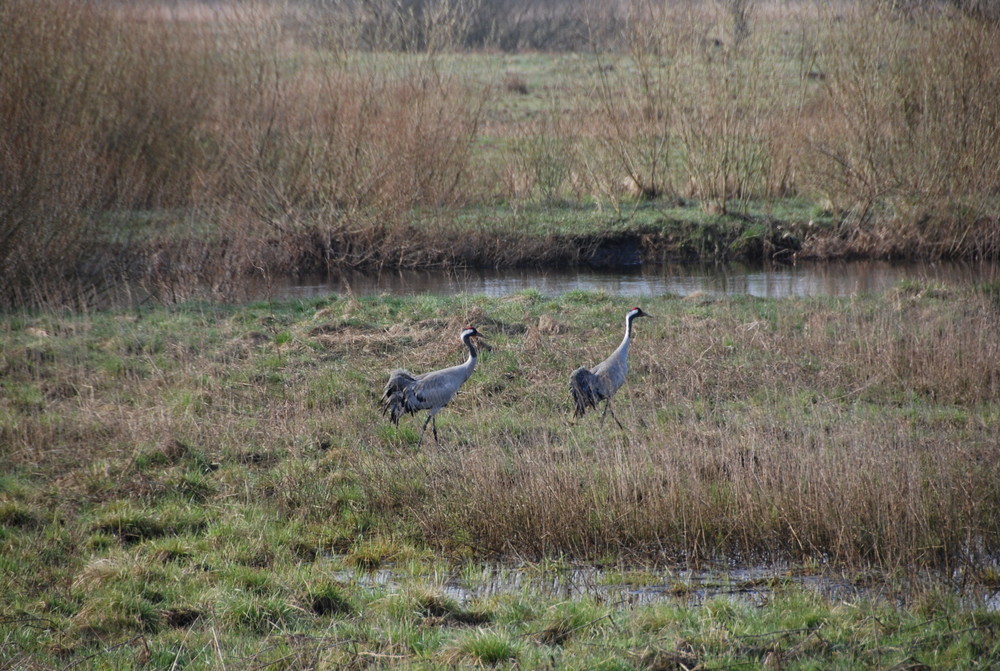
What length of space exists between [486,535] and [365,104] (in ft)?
37.4

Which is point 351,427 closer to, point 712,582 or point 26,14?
point 712,582

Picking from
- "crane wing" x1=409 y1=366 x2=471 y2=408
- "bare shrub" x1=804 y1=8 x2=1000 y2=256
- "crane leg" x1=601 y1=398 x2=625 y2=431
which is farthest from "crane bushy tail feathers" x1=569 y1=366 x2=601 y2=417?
"bare shrub" x1=804 y1=8 x2=1000 y2=256

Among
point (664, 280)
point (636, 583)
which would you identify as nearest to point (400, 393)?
point (636, 583)

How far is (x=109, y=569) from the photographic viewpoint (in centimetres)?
523

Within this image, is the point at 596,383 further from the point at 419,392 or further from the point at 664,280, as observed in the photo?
the point at 664,280

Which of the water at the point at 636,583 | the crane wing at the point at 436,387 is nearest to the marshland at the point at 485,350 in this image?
the water at the point at 636,583

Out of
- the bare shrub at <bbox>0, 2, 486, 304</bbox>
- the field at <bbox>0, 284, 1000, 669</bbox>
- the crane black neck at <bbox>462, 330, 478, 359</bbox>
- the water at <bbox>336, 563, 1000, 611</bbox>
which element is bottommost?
the water at <bbox>336, 563, 1000, 611</bbox>

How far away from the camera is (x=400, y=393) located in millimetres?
7613

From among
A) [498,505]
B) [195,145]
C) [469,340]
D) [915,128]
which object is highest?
[915,128]

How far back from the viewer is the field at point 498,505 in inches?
179

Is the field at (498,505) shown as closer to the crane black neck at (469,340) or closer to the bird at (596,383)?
the bird at (596,383)

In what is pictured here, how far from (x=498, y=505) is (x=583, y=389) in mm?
2008

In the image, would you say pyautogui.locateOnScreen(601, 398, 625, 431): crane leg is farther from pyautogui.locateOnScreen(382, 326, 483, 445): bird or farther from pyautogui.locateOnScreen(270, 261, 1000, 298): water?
pyautogui.locateOnScreen(270, 261, 1000, 298): water

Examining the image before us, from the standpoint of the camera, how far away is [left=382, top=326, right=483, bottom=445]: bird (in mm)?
7590
